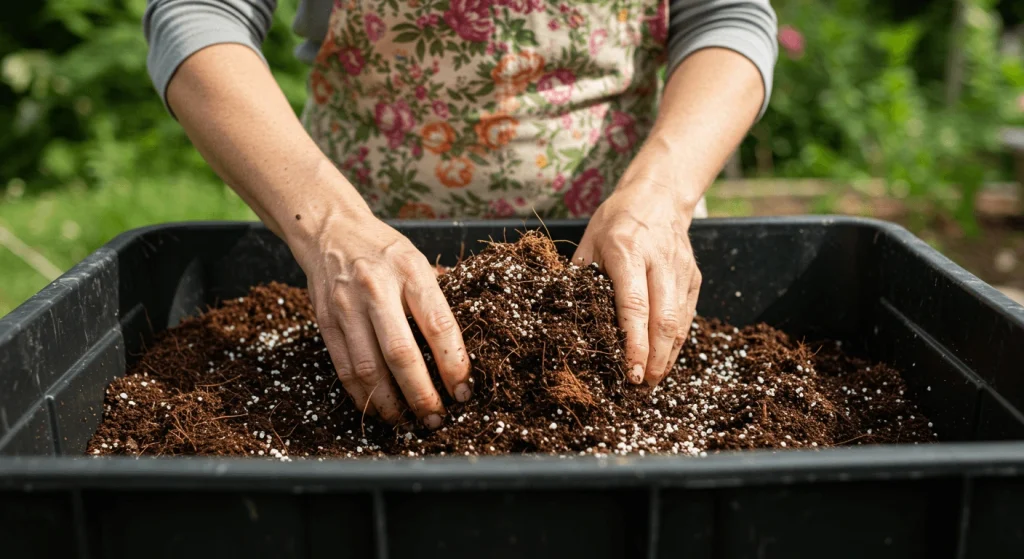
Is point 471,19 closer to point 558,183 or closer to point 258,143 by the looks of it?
point 558,183

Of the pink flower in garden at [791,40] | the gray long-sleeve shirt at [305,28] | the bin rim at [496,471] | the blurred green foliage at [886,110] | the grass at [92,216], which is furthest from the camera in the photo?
the pink flower in garden at [791,40]

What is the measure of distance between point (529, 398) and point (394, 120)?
27.3 inches

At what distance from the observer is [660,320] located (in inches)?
42.4

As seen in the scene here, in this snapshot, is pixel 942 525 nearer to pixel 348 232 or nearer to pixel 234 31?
pixel 348 232

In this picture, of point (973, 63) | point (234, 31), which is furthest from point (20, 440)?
point (973, 63)

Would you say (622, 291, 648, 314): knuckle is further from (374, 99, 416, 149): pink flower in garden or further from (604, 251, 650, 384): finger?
(374, 99, 416, 149): pink flower in garden

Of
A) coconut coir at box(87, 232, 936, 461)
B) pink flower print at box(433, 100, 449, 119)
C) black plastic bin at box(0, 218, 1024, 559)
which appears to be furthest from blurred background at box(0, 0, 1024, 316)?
black plastic bin at box(0, 218, 1024, 559)

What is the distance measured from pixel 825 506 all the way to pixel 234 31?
1095 mm

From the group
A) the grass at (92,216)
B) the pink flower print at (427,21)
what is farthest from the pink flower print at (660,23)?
the grass at (92,216)

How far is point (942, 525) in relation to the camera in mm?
696

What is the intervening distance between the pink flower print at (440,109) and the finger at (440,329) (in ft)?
1.84

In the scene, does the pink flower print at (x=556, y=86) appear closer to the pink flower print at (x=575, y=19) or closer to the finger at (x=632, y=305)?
the pink flower print at (x=575, y=19)

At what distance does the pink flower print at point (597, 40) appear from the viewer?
1471 mm

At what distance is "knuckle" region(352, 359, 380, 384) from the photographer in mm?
1001
